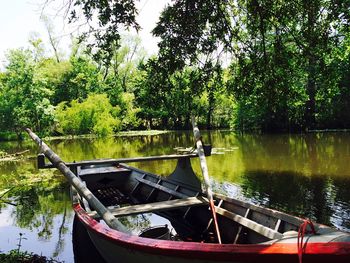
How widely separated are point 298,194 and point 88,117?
105ft

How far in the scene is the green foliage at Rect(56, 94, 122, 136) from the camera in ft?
126

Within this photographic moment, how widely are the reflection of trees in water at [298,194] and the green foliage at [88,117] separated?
28.5m

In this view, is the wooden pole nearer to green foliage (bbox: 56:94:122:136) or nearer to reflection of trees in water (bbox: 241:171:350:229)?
reflection of trees in water (bbox: 241:171:350:229)

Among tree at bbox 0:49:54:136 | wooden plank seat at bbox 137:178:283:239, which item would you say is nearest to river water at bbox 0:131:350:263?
wooden plank seat at bbox 137:178:283:239

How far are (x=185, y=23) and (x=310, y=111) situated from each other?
28.2m

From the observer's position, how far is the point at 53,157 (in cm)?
637

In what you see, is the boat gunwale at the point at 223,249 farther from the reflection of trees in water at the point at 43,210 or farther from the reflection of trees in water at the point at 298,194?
the reflection of trees in water at the point at 298,194

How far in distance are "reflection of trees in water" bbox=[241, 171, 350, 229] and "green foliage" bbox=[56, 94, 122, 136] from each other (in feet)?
93.5

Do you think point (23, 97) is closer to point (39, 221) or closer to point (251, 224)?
point (39, 221)

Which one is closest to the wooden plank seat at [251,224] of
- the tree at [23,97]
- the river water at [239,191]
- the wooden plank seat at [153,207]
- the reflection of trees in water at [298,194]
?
the wooden plank seat at [153,207]

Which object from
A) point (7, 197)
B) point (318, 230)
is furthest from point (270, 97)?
point (7, 197)

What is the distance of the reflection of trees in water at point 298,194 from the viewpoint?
27.0ft

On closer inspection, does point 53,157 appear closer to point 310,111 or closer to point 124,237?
point 124,237

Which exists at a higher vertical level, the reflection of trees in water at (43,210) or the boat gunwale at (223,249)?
the boat gunwale at (223,249)
